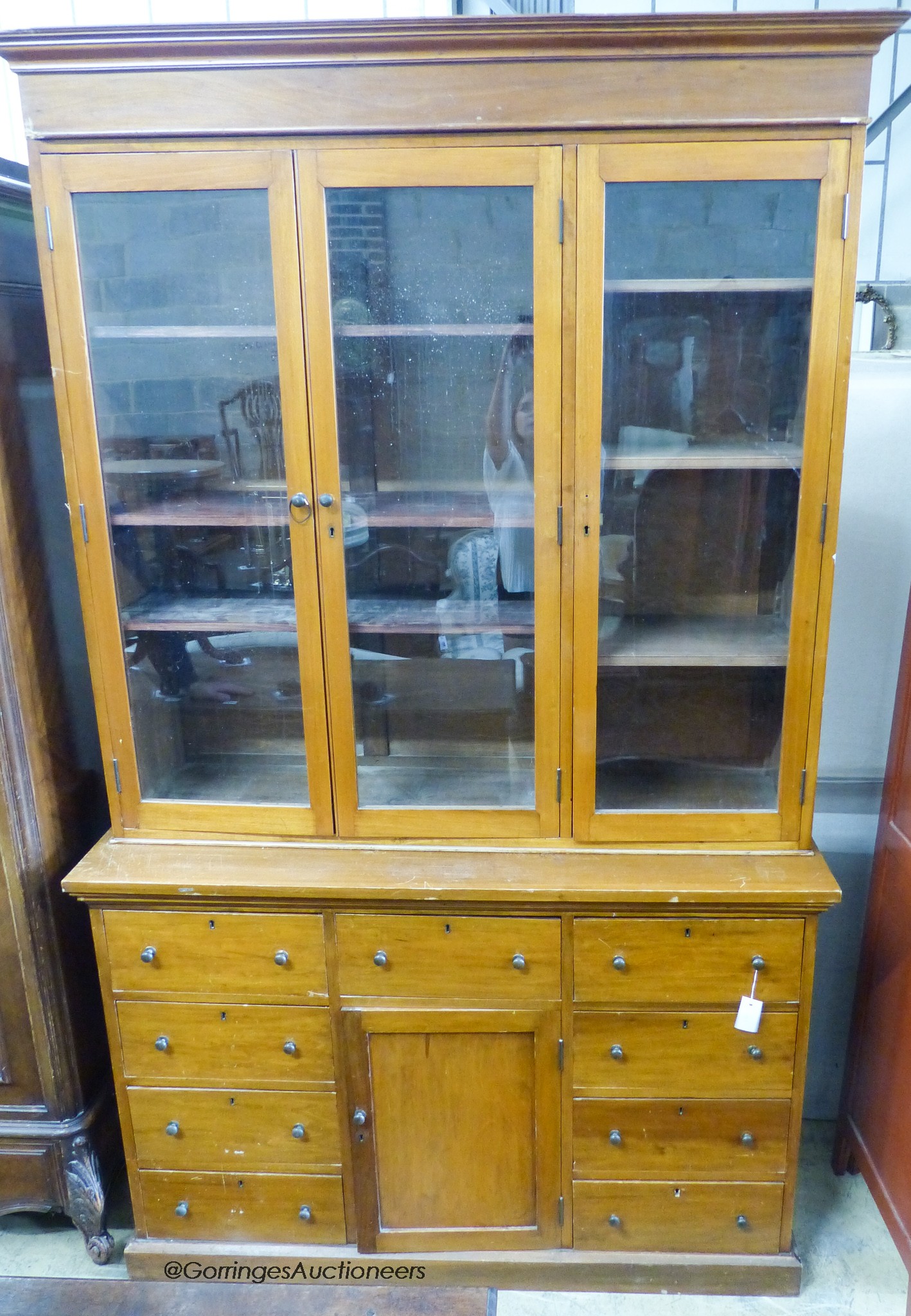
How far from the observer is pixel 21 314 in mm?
1537

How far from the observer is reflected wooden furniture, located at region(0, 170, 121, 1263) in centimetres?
152

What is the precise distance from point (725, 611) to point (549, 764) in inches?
15.3

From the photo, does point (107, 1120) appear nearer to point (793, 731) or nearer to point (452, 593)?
point (452, 593)

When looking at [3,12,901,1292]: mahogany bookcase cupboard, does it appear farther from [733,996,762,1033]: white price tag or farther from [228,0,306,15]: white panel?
[228,0,306,15]: white panel

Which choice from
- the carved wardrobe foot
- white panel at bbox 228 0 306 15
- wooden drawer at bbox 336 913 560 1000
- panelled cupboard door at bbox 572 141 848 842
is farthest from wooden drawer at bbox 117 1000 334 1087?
white panel at bbox 228 0 306 15

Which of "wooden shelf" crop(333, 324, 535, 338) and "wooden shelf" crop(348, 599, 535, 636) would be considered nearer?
"wooden shelf" crop(333, 324, 535, 338)

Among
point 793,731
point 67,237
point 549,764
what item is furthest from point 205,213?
point 793,731

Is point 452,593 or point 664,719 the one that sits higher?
point 452,593

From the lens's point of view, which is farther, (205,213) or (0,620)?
(0,620)

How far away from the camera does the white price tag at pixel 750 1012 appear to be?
1494 mm

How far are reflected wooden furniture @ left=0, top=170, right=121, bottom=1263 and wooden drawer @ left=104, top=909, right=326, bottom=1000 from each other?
178mm

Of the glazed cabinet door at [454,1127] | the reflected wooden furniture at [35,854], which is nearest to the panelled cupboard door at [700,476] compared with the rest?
the glazed cabinet door at [454,1127]

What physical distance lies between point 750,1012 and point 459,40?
59.2 inches

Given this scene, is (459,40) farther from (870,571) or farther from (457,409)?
(870,571)
